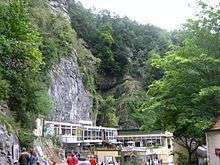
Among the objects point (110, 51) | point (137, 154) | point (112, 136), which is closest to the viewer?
point (137, 154)

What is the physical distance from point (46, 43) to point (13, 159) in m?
21.0

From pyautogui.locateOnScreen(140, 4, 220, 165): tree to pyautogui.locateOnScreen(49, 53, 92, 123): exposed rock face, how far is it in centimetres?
2301

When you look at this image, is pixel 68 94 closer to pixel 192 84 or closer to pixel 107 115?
pixel 107 115

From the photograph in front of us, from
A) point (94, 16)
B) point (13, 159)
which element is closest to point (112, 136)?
point (94, 16)

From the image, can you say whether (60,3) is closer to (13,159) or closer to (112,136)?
(112,136)

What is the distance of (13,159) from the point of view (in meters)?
20.3

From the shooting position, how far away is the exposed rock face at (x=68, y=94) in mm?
47781

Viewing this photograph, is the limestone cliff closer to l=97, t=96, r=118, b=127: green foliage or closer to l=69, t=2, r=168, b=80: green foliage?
l=97, t=96, r=118, b=127: green foliage

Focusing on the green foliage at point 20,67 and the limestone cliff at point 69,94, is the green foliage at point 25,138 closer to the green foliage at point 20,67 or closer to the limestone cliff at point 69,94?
the green foliage at point 20,67

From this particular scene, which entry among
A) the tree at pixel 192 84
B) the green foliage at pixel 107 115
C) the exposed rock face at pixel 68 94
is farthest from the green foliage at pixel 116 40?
the tree at pixel 192 84

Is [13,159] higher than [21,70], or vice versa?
[21,70]

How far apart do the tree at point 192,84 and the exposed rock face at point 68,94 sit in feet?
75.5

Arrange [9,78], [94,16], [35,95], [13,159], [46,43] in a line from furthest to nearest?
[94,16] < [46,43] < [35,95] < [9,78] < [13,159]

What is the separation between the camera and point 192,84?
23172 mm
